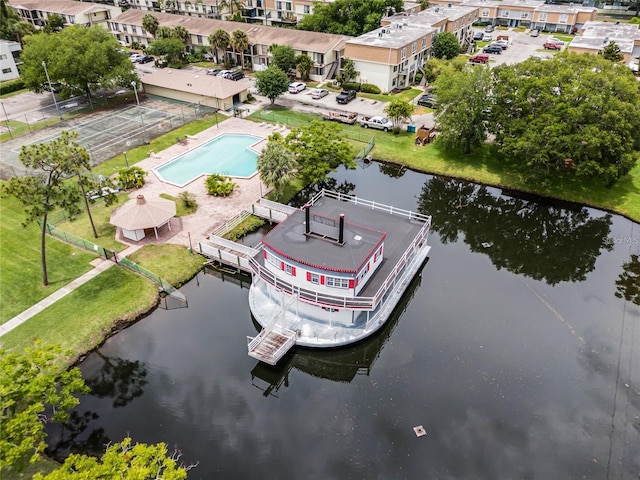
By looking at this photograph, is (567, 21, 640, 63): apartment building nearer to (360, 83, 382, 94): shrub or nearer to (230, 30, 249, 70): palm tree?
(360, 83, 382, 94): shrub

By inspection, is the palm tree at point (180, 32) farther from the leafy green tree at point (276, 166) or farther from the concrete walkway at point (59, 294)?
the concrete walkway at point (59, 294)

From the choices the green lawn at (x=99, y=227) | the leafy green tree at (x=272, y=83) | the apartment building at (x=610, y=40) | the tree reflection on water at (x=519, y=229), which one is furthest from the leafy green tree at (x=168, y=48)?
the apartment building at (x=610, y=40)

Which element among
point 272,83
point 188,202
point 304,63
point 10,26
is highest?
point 10,26

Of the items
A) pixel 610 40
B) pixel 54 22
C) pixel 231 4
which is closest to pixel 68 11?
pixel 54 22

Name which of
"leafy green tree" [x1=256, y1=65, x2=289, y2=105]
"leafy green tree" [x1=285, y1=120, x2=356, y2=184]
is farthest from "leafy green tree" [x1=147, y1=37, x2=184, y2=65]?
"leafy green tree" [x1=285, y1=120, x2=356, y2=184]

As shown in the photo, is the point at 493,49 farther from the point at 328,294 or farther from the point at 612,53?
the point at 328,294
